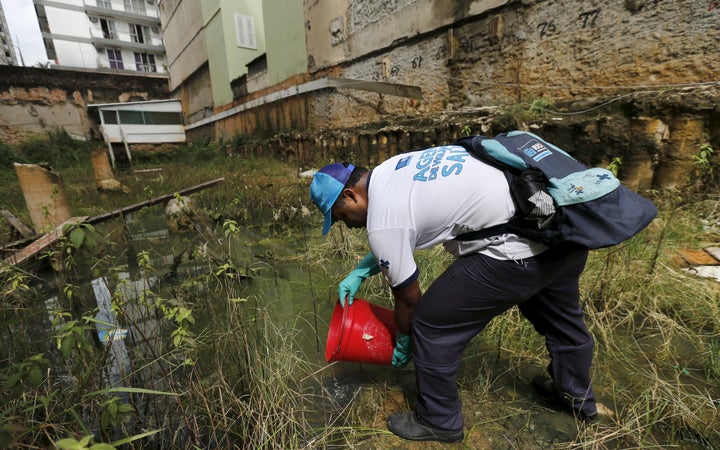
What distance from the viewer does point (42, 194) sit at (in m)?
4.30

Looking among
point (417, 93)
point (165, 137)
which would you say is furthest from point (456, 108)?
point (165, 137)

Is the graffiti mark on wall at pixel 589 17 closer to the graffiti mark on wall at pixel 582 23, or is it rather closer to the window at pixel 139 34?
the graffiti mark on wall at pixel 582 23

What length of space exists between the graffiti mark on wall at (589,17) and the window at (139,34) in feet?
115

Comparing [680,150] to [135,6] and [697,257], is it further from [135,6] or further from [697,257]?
[135,6]

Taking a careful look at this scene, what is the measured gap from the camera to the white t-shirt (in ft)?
4.43

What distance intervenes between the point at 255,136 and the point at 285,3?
4846 mm

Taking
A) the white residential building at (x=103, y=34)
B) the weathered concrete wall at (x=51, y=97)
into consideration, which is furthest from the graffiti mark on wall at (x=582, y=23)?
the white residential building at (x=103, y=34)

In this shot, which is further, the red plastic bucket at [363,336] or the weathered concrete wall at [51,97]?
the weathered concrete wall at [51,97]

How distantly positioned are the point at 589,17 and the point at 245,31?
53.1ft

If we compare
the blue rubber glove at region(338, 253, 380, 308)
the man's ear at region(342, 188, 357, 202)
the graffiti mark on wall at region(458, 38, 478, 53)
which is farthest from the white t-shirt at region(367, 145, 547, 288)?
the graffiti mark on wall at region(458, 38, 478, 53)

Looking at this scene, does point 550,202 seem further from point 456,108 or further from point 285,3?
point 285,3

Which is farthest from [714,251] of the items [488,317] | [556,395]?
[488,317]

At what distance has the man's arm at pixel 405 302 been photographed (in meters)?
A: 1.47

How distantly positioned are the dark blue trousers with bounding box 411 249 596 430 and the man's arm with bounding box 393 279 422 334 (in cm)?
4
